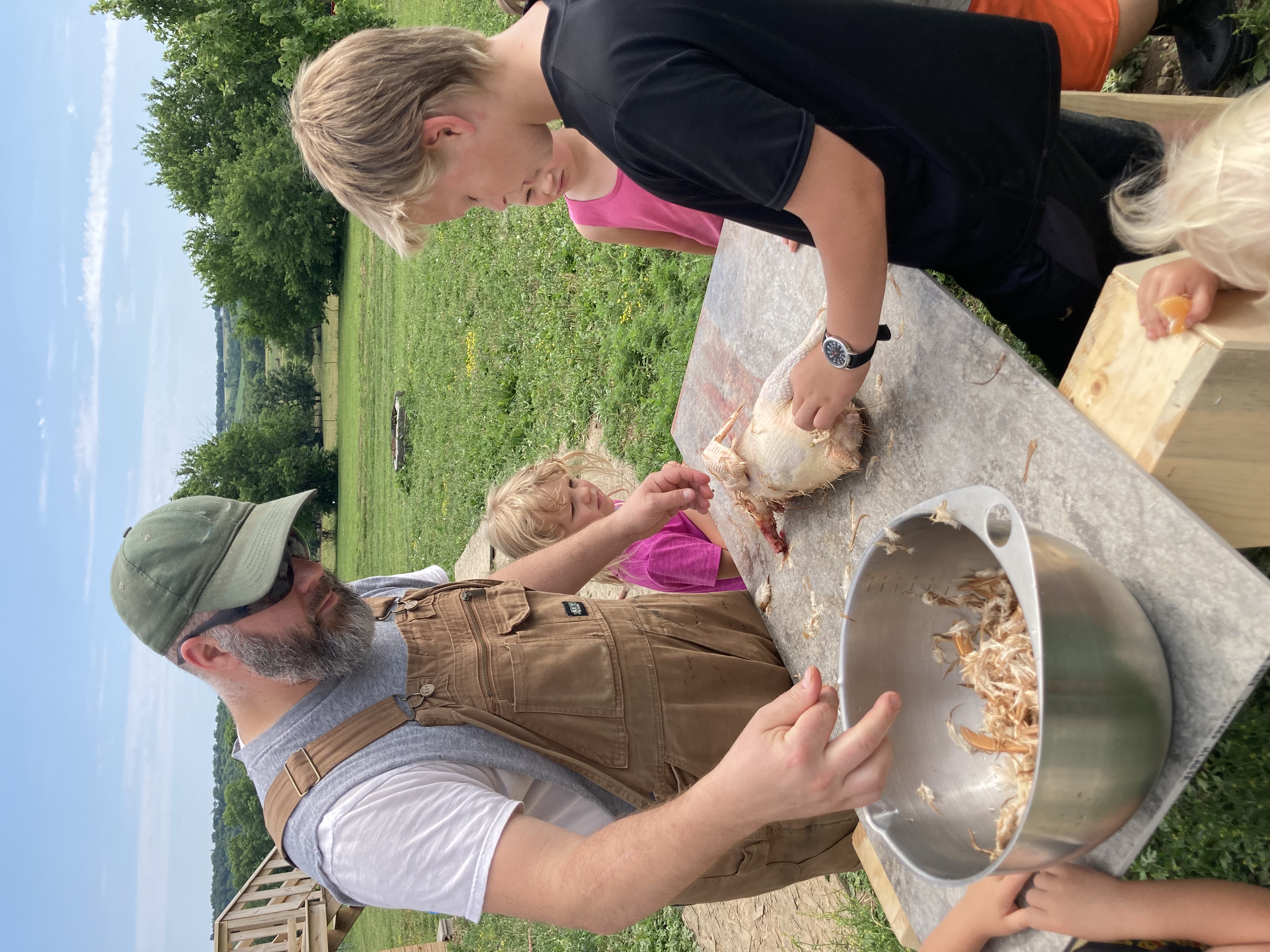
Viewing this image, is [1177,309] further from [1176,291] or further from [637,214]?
[637,214]

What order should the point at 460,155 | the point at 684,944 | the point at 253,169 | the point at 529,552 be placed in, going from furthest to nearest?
the point at 253,169, the point at 684,944, the point at 529,552, the point at 460,155

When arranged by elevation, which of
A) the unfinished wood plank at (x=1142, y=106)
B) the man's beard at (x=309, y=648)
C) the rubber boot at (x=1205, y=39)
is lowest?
the man's beard at (x=309, y=648)

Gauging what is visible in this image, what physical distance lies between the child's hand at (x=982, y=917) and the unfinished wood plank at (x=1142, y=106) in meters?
1.81

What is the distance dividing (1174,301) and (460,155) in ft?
4.80

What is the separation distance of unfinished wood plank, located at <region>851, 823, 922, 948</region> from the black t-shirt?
1646mm

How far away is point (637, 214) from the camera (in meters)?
2.88

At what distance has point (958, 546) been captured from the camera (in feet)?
5.57

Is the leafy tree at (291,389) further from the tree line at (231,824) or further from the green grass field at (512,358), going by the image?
the green grass field at (512,358)

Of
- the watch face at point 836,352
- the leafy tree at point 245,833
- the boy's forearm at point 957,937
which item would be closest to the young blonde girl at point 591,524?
the watch face at point 836,352

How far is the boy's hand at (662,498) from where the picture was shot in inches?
117

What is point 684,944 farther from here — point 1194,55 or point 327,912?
point 1194,55

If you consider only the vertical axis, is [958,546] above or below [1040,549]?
below

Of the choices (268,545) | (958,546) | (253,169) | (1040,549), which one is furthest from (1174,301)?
(253,169)

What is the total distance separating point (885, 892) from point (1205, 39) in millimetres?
2488
